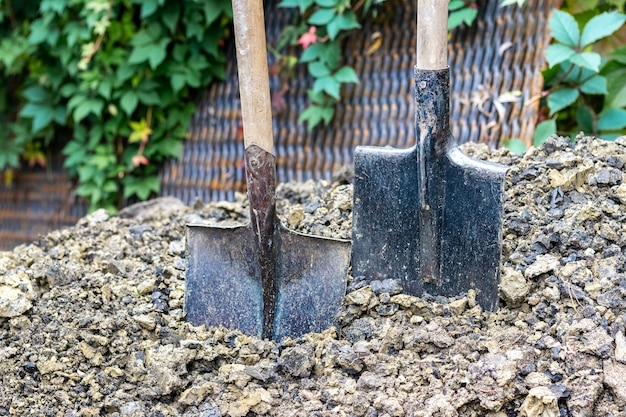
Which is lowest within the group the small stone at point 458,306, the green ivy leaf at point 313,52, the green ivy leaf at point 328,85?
the small stone at point 458,306

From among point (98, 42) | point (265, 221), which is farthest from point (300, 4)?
point (265, 221)

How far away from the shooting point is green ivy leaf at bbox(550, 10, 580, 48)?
8.18 ft

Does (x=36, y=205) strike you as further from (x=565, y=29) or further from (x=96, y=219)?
(x=565, y=29)

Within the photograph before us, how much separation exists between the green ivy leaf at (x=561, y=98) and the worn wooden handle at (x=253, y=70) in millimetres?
1307

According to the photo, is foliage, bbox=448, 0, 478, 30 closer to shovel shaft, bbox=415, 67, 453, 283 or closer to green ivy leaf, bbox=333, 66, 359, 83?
green ivy leaf, bbox=333, 66, 359, 83

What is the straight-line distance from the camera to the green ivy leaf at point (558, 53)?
245cm

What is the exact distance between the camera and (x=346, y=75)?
Result: 3.03m

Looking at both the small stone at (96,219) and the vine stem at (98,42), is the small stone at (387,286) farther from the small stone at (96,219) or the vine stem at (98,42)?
the vine stem at (98,42)

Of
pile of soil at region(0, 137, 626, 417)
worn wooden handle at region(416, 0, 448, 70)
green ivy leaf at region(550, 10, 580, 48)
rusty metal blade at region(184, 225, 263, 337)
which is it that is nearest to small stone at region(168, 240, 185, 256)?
pile of soil at region(0, 137, 626, 417)

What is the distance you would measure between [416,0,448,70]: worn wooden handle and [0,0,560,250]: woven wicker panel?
3.82 ft

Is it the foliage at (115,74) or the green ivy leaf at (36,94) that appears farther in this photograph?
the green ivy leaf at (36,94)

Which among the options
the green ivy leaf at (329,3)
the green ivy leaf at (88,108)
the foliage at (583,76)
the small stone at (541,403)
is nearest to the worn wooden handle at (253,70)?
the small stone at (541,403)

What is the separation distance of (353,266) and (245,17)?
654 millimetres

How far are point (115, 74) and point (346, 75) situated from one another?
1.23 meters
